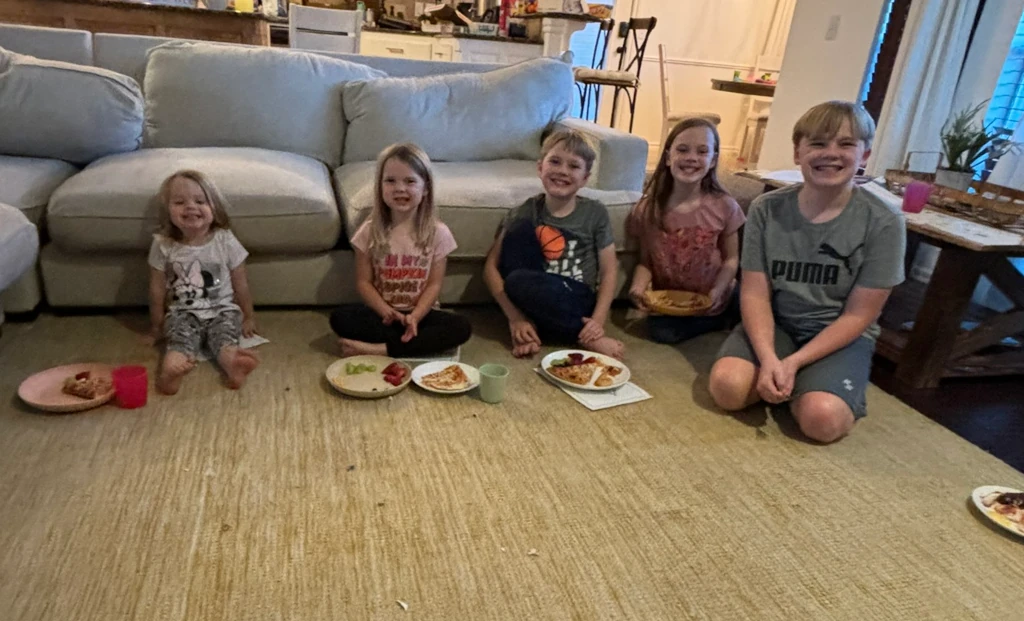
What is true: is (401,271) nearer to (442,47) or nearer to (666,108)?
(442,47)

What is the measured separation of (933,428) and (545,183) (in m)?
1.28

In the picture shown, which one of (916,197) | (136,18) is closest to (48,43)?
(136,18)

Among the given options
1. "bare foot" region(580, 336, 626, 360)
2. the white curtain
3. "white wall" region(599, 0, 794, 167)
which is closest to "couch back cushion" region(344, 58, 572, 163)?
"bare foot" region(580, 336, 626, 360)

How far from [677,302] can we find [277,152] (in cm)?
150

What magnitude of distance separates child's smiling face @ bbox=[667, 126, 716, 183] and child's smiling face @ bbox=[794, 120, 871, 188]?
1.30 ft

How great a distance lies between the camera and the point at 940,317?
6.75 ft

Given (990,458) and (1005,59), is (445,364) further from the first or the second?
(1005,59)

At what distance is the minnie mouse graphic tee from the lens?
1.83 m

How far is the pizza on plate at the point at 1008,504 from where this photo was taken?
144 centimetres

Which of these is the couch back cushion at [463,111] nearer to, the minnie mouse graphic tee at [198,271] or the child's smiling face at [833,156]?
the minnie mouse graphic tee at [198,271]

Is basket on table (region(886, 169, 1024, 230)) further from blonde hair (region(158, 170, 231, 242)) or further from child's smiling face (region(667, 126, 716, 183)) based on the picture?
blonde hair (region(158, 170, 231, 242))

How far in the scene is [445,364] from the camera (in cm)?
185

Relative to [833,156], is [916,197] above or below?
below

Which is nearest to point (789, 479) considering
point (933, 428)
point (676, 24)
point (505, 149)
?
point (933, 428)
